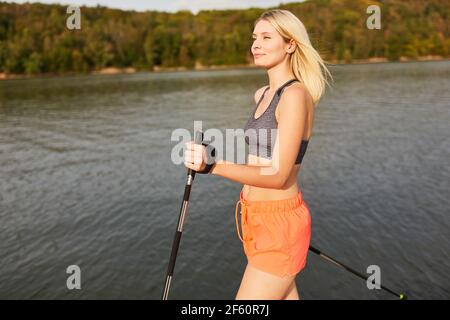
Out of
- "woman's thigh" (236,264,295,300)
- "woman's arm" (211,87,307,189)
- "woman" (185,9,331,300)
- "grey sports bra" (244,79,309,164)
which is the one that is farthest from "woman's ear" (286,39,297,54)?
"woman's thigh" (236,264,295,300)

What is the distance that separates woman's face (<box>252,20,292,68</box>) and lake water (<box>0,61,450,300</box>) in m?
8.58

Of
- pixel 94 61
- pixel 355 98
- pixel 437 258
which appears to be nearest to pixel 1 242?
pixel 437 258

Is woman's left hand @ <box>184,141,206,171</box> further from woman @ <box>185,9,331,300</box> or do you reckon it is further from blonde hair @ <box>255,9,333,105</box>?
blonde hair @ <box>255,9,333,105</box>

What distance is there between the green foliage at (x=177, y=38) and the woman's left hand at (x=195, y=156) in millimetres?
132981

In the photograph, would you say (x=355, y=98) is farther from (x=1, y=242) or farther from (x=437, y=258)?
(x=1, y=242)

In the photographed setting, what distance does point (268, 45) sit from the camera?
125 inches

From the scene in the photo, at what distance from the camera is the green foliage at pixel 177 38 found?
131 meters

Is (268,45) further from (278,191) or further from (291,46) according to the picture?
(278,191)

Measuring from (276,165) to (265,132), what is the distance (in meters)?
0.35

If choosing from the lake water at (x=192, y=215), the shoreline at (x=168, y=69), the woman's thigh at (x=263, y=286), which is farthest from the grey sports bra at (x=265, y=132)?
the shoreline at (x=168, y=69)

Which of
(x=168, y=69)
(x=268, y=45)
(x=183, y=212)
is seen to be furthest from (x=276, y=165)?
(x=168, y=69)

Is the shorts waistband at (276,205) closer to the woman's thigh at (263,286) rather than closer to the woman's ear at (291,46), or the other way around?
the woman's thigh at (263,286)

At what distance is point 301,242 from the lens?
3.27 metres

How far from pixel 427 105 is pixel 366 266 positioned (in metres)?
35.4
